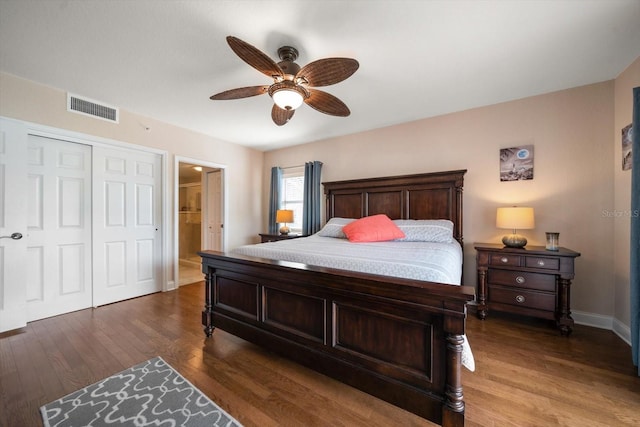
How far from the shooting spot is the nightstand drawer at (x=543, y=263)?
2412 millimetres

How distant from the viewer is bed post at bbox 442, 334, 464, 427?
47.9 inches

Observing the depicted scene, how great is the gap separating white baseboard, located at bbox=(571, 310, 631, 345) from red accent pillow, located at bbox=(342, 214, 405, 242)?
1988 millimetres

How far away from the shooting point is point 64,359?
6.48 ft

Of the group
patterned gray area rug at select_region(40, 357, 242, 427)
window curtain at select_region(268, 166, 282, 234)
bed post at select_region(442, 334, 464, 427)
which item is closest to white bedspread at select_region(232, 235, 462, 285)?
bed post at select_region(442, 334, 464, 427)

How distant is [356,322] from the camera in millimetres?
1546

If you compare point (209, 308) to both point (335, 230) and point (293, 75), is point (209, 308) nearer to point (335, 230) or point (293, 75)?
point (335, 230)

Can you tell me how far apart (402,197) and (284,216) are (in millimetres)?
2124

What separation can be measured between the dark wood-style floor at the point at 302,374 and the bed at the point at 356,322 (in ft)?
0.54

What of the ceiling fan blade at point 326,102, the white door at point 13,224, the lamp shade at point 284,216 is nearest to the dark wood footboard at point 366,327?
the ceiling fan blade at point 326,102

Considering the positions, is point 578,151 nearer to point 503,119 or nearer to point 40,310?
point 503,119

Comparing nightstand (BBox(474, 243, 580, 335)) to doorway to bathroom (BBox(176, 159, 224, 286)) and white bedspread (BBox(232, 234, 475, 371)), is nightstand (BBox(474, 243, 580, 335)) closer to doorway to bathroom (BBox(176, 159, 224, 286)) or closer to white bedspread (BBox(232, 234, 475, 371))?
white bedspread (BBox(232, 234, 475, 371))

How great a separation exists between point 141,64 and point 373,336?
3.02 meters

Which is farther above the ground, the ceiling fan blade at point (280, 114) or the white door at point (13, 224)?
the ceiling fan blade at point (280, 114)

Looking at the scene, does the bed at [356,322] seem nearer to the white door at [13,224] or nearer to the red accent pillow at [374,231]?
the red accent pillow at [374,231]
